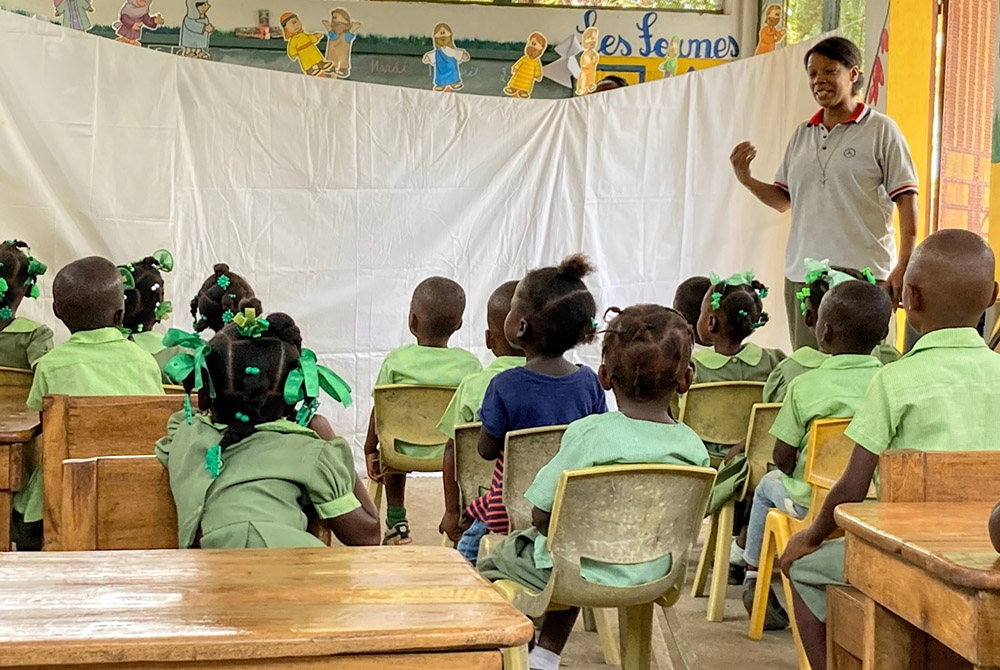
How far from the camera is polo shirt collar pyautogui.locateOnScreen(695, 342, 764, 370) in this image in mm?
3955

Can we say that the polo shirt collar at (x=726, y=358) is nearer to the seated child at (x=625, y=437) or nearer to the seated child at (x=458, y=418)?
the seated child at (x=458, y=418)

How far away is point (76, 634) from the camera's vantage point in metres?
1.12

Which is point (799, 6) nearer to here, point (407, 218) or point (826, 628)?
point (407, 218)

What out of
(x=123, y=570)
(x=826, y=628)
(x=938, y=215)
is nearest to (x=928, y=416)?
(x=826, y=628)

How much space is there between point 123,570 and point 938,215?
15.4 feet

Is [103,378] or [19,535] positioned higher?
[103,378]

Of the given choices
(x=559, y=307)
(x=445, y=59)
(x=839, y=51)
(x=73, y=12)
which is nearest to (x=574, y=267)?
(x=559, y=307)

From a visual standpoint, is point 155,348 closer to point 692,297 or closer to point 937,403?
point 692,297

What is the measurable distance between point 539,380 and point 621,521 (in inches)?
25.7

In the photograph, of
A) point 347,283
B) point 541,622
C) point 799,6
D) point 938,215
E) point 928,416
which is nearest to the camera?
point 928,416

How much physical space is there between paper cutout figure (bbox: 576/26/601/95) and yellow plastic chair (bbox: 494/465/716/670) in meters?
5.23

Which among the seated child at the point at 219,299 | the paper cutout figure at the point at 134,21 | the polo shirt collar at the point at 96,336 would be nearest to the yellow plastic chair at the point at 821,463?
the polo shirt collar at the point at 96,336

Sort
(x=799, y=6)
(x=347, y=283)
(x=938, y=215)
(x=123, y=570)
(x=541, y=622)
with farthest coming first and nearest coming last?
(x=799, y=6) < (x=347, y=283) < (x=938, y=215) < (x=541, y=622) < (x=123, y=570)

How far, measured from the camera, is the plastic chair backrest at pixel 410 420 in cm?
384
